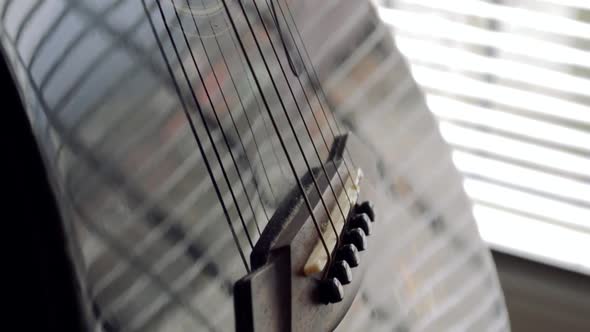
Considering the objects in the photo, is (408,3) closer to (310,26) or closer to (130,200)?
(310,26)

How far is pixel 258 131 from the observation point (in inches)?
22.6

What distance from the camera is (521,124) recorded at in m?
1.17

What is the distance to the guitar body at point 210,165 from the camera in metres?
0.41

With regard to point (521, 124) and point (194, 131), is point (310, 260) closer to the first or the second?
point (194, 131)

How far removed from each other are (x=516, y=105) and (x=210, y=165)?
74 cm

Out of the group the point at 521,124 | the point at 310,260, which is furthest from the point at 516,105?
the point at 310,260

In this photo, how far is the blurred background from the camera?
1099mm

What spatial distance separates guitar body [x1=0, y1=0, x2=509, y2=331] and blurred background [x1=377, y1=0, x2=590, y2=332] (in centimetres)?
43

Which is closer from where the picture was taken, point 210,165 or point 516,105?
point 210,165

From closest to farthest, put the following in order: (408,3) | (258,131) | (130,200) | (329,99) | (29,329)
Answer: (29,329) → (130,200) → (258,131) → (329,99) → (408,3)

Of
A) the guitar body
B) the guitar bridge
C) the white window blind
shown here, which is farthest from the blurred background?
the guitar bridge

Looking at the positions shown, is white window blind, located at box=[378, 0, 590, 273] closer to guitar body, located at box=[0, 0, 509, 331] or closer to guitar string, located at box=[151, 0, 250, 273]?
guitar body, located at box=[0, 0, 509, 331]

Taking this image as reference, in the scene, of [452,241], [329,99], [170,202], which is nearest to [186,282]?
[170,202]

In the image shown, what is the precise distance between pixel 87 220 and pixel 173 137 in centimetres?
11
